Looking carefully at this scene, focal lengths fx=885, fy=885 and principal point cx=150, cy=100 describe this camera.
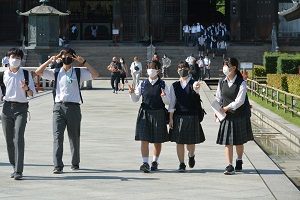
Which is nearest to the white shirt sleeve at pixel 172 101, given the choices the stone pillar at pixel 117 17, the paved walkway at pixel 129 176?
the paved walkway at pixel 129 176

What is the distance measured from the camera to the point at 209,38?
5128 centimetres

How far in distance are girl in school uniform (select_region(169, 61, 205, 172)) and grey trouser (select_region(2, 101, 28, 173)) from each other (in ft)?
7.34

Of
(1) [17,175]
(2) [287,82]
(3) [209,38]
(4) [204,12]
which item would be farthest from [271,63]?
(1) [17,175]

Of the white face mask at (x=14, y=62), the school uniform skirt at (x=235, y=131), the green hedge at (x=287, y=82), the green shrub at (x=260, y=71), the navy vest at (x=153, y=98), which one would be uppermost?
the white face mask at (x=14, y=62)

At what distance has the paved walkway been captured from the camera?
11125 mm

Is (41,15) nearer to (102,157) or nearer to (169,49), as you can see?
(169,49)

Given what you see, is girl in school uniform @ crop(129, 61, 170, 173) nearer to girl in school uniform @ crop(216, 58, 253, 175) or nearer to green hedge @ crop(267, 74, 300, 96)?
girl in school uniform @ crop(216, 58, 253, 175)

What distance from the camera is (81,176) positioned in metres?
12.6

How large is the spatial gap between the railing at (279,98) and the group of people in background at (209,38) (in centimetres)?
1558

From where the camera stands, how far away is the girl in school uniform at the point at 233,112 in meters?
13.0

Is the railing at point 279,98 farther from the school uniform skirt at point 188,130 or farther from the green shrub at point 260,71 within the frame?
the school uniform skirt at point 188,130

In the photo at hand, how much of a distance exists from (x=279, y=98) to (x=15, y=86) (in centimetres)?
1543

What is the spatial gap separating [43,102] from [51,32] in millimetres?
10997

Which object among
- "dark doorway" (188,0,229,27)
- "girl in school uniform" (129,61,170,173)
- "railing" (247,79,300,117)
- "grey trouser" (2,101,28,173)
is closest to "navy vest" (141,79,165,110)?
"girl in school uniform" (129,61,170,173)
